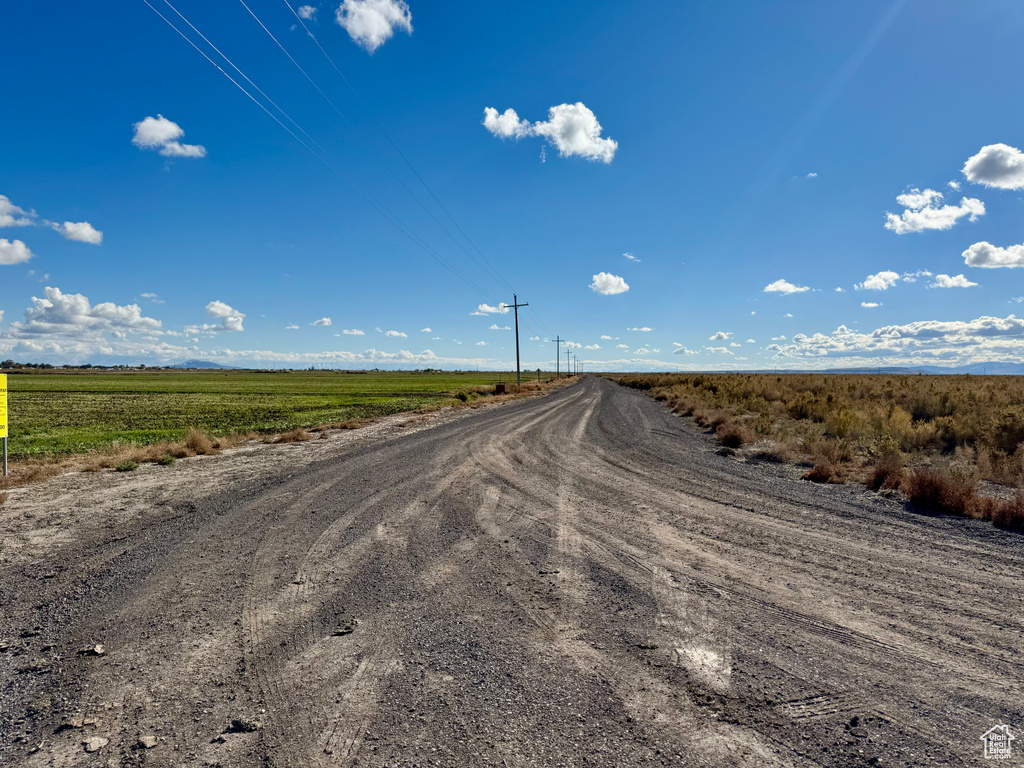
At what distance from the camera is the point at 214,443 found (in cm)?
1479

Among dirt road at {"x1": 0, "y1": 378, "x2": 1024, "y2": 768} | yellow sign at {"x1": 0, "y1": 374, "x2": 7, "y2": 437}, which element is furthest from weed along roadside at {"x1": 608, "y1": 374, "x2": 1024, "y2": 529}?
yellow sign at {"x1": 0, "y1": 374, "x2": 7, "y2": 437}

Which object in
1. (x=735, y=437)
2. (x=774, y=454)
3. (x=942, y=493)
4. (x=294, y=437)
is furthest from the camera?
(x=294, y=437)

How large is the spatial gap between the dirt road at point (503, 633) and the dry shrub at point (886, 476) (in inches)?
38.8

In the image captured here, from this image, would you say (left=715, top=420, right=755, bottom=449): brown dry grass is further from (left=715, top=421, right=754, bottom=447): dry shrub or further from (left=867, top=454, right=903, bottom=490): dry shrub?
(left=867, top=454, right=903, bottom=490): dry shrub

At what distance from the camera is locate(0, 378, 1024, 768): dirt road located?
2.83 m

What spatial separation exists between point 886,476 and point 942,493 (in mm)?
1372

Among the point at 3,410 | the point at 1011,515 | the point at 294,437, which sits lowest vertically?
the point at 294,437

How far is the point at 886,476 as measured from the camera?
9188mm

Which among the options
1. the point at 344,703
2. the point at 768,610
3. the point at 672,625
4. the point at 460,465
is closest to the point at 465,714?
the point at 344,703

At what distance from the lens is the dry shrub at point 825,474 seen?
998 centimetres

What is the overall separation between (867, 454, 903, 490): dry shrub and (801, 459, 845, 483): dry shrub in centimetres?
57

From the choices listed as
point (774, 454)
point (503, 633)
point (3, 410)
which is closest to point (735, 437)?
point (774, 454)

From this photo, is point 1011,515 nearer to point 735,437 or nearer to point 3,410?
point 735,437

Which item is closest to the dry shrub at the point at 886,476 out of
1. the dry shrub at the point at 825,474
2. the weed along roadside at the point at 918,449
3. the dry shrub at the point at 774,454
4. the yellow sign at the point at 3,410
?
the weed along roadside at the point at 918,449
